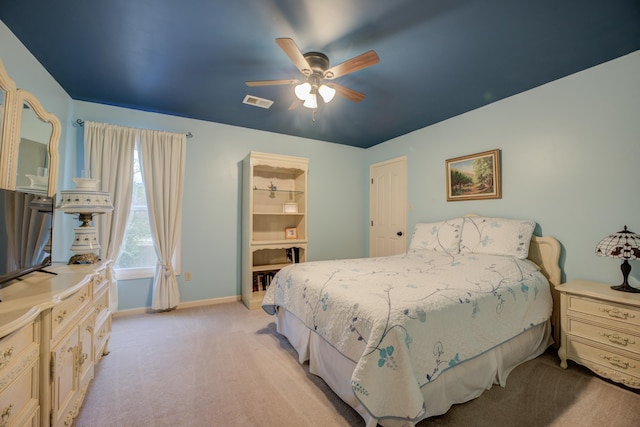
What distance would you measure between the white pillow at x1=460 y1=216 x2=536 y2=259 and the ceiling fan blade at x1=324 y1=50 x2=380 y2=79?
204cm

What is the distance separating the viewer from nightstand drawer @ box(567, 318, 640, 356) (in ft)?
5.92

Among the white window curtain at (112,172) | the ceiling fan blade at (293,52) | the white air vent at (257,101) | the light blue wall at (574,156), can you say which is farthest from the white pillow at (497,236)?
the white window curtain at (112,172)

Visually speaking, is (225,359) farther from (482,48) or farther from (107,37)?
(482,48)

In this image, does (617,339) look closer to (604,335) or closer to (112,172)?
(604,335)

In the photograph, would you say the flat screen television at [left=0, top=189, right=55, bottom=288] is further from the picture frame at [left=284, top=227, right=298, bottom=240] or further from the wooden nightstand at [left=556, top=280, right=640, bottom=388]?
the wooden nightstand at [left=556, top=280, right=640, bottom=388]

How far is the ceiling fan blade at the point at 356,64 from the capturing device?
68.9 inches

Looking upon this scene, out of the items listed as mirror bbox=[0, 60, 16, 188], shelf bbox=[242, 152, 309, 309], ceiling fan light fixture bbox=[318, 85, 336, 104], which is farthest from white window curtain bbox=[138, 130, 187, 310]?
ceiling fan light fixture bbox=[318, 85, 336, 104]

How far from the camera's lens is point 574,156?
2424 millimetres

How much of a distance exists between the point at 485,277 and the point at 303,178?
106 inches

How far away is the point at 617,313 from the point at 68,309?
350cm

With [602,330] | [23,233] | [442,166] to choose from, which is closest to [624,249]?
[602,330]

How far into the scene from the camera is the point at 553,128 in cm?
256

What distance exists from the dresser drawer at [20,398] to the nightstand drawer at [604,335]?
3292mm

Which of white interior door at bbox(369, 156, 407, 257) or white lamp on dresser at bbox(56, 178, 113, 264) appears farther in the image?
white interior door at bbox(369, 156, 407, 257)
